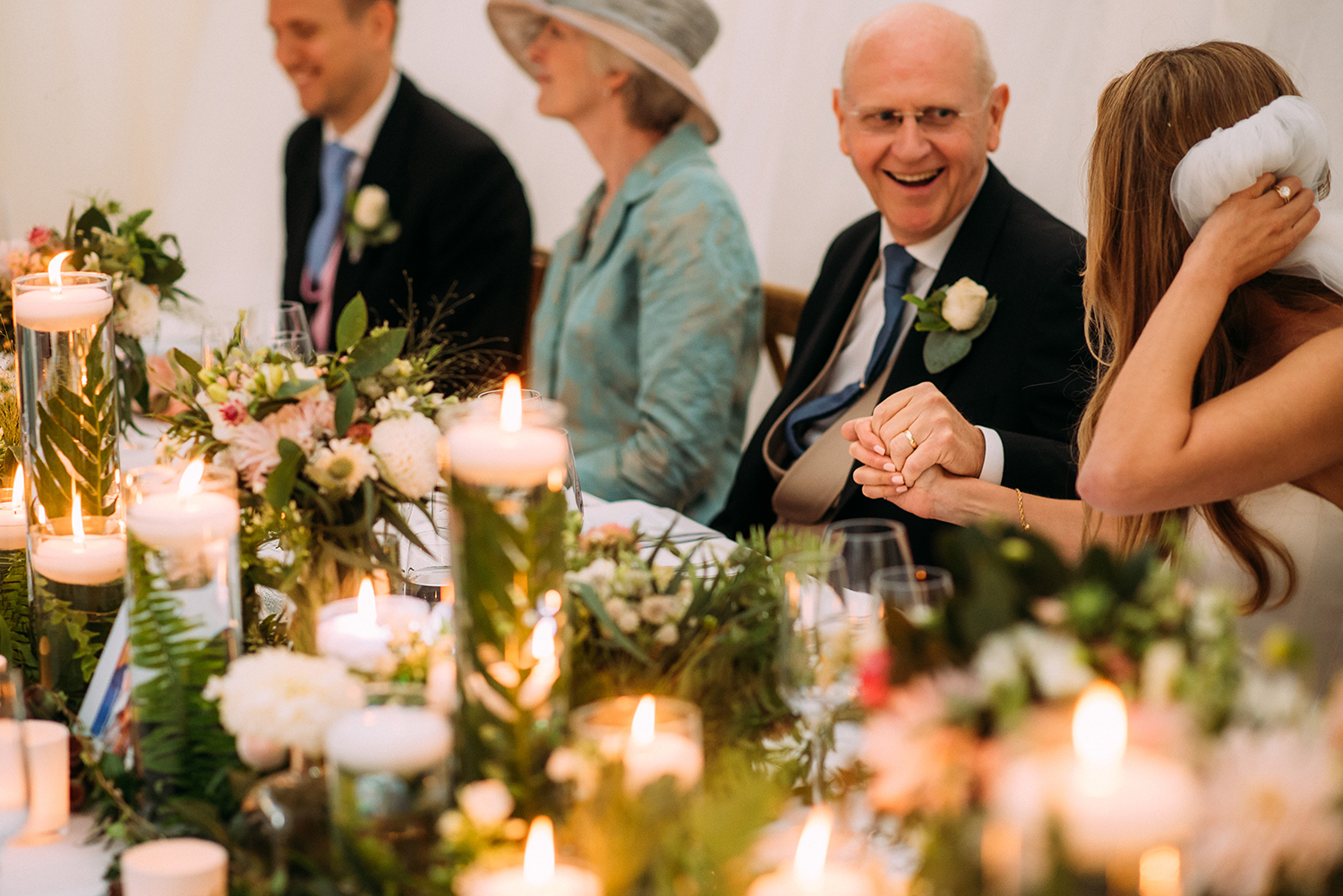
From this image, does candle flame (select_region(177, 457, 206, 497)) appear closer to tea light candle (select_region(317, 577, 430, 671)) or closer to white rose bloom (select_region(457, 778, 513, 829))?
tea light candle (select_region(317, 577, 430, 671))

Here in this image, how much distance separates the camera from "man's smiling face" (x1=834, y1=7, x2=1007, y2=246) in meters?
2.08

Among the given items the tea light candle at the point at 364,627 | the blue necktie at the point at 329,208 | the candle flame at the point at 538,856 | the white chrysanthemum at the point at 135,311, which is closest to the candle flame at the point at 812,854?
the candle flame at the point at 538,856

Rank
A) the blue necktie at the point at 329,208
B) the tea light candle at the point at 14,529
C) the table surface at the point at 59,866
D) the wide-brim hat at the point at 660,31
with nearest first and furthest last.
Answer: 1. the table surface at the point at 59,866
2. the tea light candle at the point at 14,529
3. the wide-brim hat at the point at 660,31
4. the blue necktie at the point at 329,208

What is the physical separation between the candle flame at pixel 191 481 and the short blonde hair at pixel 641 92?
2119 millimetres

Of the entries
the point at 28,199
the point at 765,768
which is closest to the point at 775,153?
the point at 765,768

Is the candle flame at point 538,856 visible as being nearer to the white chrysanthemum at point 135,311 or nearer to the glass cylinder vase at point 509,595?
the glass cylinder vase at point 509,595

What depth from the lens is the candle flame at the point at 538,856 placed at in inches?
22.0

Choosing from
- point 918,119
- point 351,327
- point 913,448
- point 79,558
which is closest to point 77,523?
point 79,558

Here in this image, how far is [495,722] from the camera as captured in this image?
26.0 inches

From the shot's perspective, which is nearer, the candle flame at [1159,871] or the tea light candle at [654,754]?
the candle flame at [1159,871]

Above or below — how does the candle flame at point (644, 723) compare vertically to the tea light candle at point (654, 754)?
above

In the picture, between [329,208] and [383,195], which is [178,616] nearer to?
[383,195]

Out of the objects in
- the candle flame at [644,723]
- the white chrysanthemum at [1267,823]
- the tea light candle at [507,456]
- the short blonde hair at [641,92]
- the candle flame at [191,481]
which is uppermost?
the short blonde hair at [641,92]

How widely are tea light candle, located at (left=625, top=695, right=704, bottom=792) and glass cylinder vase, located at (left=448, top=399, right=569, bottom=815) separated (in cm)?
9
